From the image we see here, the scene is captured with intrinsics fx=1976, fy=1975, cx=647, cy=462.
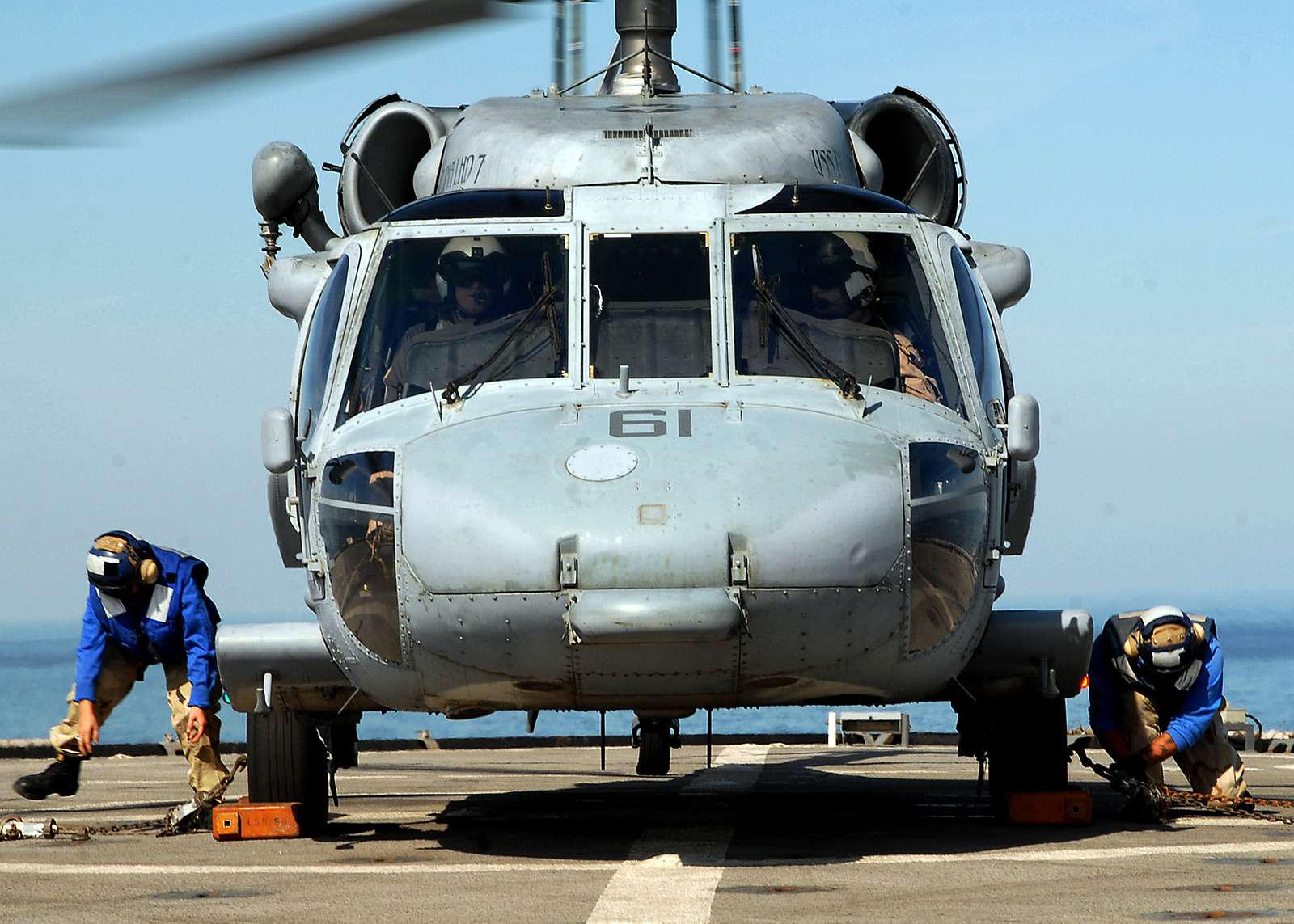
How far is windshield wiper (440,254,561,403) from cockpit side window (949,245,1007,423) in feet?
5.58

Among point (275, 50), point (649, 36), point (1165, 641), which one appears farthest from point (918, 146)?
point (275, 50)

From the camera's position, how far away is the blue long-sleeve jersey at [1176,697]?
9023mm

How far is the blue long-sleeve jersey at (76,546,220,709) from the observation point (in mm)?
9148

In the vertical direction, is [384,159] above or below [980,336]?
above

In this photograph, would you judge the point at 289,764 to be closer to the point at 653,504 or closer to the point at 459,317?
the point at 459,317

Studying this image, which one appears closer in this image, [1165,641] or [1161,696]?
[1165,641]

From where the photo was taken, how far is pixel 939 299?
821 cm

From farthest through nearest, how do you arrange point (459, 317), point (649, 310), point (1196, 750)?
1. point (1196, 750)
2. point (459, 317)
3. point (649, 310)

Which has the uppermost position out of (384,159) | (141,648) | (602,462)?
(384,159)

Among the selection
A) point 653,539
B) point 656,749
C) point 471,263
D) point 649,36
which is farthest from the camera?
point 649,36

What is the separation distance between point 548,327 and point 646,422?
3.24 feet

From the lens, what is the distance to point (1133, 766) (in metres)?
9.12

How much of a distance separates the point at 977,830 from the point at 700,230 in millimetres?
2850

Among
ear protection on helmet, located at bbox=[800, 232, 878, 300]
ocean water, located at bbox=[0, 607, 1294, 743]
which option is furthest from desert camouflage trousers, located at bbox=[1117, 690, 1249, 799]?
ocean water, located at bbox=[0, 607, 1294, 743]
